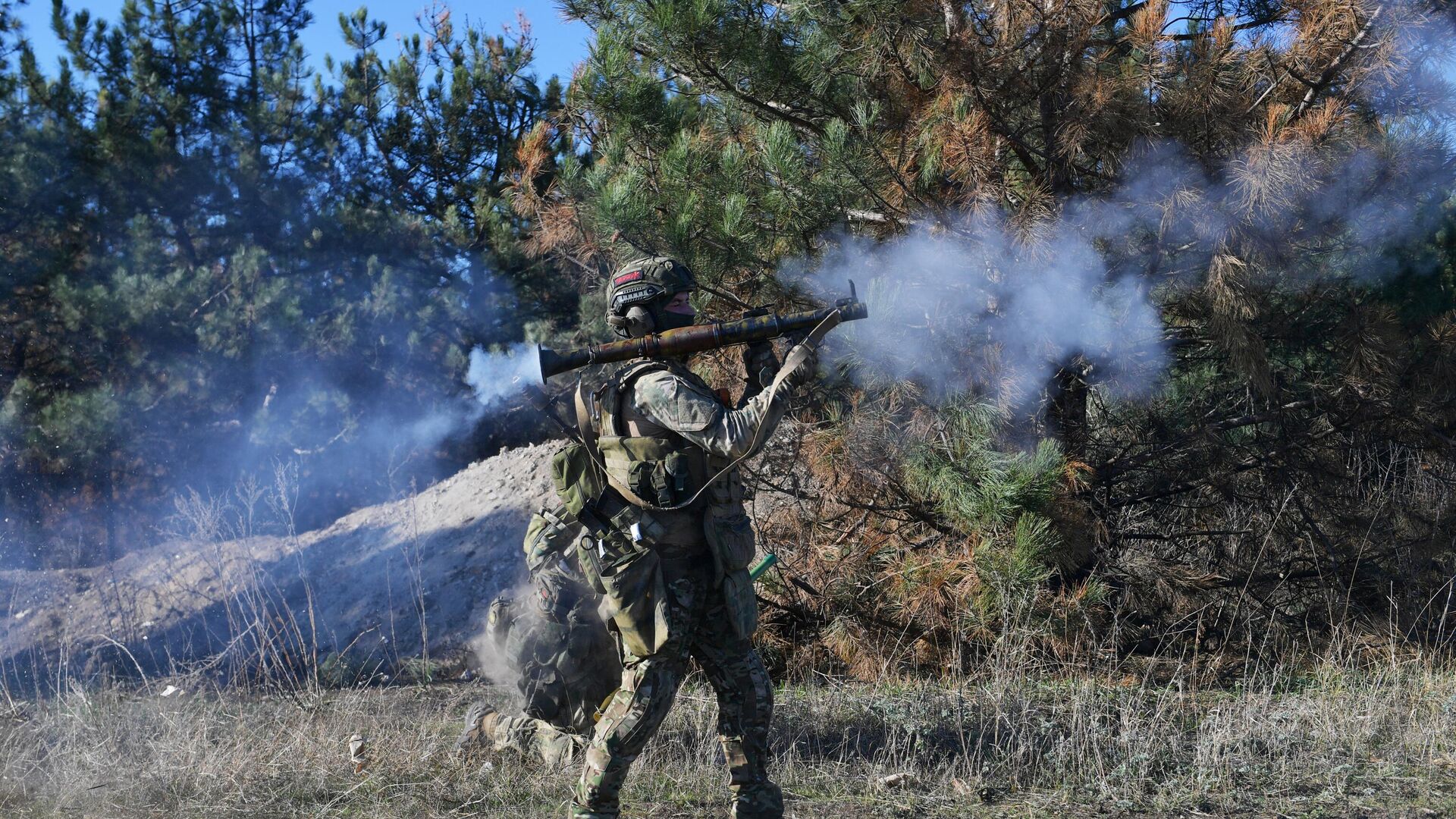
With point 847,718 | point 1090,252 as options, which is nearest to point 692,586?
point 847,718

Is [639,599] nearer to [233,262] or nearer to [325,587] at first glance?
[325,587]

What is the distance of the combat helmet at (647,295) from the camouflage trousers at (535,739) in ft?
5.97

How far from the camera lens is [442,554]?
10.4 metres

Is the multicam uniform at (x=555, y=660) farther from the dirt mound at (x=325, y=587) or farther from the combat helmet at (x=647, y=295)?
the dirt mound at (x=325, y=587)

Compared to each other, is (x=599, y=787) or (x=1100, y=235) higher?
(x=1100, y=235)

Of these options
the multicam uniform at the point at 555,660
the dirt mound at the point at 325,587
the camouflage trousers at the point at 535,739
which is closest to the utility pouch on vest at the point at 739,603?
the multicam uniform at the point at 555,660

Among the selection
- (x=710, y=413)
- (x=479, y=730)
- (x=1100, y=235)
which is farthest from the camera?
(x=1100, y=235)

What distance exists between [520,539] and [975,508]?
616 cm

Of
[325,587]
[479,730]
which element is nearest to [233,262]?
[325,587]

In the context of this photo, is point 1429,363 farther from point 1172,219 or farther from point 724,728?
point 724,728

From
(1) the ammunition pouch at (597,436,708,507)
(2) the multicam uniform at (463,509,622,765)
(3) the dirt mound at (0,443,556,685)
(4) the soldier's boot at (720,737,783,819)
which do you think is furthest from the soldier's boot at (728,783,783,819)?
(3) the dirt mound at (0,443,556,685)

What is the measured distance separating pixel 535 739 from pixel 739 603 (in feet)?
5.15

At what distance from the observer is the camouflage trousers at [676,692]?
340 cm

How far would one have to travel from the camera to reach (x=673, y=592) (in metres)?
3.54
